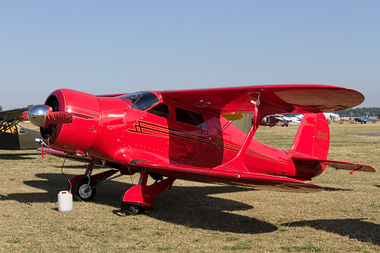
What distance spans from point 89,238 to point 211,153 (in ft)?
11.1

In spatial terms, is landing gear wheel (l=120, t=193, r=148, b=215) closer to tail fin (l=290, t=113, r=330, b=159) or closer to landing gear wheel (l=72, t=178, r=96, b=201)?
landing gear wheel (l=72, t=178, r=96, b=201)

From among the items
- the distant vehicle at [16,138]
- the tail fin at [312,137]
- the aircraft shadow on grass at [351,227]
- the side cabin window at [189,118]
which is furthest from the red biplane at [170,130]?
the distant vehicle at [16,138]

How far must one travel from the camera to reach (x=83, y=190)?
8.52m

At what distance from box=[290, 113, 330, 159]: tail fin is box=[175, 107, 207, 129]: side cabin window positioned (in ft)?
9.94

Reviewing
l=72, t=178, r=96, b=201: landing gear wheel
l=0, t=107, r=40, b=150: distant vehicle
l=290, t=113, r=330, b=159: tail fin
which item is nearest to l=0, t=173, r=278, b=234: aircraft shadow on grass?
l=72, t=178, r=96, b=201: landing gear wheel

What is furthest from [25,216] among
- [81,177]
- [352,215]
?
Answer: [352,215]

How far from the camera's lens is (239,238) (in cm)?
581

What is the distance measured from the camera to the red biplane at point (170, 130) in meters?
6.48

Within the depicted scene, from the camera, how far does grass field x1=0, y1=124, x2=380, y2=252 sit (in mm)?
5410

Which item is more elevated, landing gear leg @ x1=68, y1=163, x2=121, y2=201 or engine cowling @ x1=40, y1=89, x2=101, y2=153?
engine cowling @ x1=40, y1=89, x2=101, y2=153

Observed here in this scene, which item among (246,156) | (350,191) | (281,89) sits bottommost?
(350,191)

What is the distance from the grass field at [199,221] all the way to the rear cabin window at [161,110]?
1912 mm

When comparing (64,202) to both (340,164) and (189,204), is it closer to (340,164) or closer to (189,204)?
(189,204)

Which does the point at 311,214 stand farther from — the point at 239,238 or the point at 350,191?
the point at 350,191
